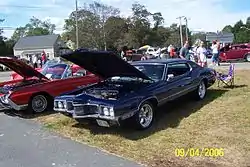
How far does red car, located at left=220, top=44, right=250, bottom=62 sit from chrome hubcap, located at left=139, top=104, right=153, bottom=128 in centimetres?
2325

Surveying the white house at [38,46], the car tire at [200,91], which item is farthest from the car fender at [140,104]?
the white house at [38,46]

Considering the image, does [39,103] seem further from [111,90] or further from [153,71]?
[153,71]

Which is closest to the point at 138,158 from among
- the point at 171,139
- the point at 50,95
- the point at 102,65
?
the point at 171,139

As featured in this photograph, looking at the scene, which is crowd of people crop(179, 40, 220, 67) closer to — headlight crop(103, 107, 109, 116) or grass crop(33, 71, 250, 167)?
grass crop(33, 71, 250, 167)

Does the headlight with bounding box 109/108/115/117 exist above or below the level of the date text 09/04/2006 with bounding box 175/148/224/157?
above

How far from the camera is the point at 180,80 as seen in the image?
364 inches

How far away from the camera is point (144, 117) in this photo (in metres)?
7.82

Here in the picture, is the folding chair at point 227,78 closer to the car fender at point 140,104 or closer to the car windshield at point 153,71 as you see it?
the car windshield at point 153,71

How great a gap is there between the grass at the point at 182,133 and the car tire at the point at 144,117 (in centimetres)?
13

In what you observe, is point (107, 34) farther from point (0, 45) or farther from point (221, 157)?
point (221, 157)

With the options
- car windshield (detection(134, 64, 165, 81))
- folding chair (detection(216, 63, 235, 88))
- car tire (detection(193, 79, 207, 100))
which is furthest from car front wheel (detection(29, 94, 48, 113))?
folding chair (detection(216, 63, 235, 88))

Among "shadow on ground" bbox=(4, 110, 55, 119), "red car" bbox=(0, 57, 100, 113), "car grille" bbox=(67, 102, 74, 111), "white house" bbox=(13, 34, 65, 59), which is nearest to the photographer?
"car grille" bbox=(67, 102, 74, 111)

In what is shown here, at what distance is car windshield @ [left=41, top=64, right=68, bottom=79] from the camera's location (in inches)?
457

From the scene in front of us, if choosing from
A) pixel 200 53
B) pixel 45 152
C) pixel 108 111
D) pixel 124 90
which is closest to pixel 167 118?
pixel 124 90
